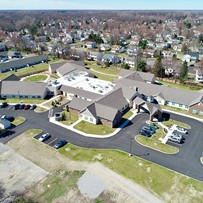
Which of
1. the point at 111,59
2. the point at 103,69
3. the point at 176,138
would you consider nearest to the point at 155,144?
the point at 176,138

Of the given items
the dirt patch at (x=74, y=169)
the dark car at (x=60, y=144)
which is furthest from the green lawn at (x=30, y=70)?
the dark car at (x=60, y=144)

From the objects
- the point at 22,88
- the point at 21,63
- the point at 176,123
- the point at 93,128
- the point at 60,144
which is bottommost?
the point at 176,123

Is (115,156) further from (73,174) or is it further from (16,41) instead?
(16,41)

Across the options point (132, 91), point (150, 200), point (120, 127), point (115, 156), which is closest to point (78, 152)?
point (115, 156)

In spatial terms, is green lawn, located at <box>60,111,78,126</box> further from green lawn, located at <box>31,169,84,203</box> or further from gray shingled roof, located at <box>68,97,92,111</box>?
green lawn, located at <box>31,169,84,203</box>

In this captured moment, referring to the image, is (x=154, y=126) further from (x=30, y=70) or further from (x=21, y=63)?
(x=21, y=63)

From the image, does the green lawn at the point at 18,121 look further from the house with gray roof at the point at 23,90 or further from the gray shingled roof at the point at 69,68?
the gray shingled roof at the point at 69,68

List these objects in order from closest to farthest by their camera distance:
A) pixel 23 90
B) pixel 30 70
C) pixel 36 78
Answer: pixel 23 90
pixel 36 78
pixel 30 70

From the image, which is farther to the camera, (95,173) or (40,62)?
(40,62)
